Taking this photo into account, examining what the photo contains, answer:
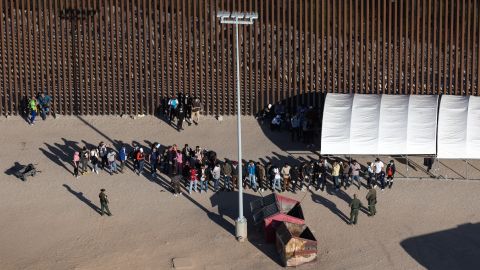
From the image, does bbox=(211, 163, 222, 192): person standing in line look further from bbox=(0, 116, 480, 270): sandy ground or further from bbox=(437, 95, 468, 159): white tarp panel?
bbox=(437, 95, 468, 159): white tarp panel

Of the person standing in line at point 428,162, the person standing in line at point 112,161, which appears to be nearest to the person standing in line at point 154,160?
the person standing in line at point 112,161

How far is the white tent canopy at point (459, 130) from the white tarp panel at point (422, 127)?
0.76ft

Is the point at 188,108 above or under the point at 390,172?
above

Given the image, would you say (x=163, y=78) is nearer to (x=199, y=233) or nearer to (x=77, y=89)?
(x=77, y=89)

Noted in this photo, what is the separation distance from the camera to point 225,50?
34.6 metres

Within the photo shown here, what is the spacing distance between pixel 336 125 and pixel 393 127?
1.90 meters

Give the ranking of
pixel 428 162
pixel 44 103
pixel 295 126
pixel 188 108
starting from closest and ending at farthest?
pixel 428 162 < pixel 295 126 < pixel 188 108 < pixel 44 103

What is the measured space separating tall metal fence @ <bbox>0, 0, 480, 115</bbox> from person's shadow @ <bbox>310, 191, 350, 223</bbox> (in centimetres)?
602

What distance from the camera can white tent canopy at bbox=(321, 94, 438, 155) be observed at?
3047 centimetres

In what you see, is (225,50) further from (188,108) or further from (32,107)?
(32,107)

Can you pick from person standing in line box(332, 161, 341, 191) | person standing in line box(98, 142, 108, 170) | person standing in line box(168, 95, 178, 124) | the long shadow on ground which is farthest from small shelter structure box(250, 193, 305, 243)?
person standing in line box(168, 95, 178, 124)

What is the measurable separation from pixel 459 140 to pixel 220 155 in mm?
8089

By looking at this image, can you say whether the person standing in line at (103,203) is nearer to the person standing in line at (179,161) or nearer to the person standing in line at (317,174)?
the person standing in line at (179,161)

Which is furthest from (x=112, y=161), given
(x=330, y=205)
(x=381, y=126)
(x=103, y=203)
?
(x=381, y=126)
